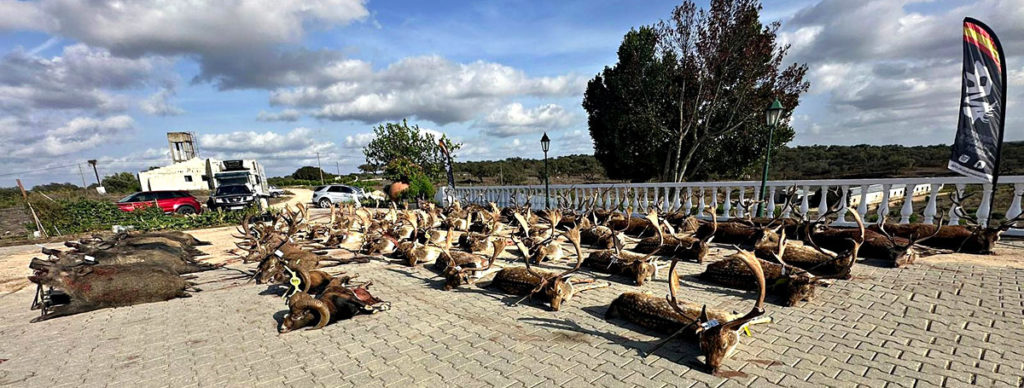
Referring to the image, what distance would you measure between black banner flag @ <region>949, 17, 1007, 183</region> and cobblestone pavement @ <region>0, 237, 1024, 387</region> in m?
2.34

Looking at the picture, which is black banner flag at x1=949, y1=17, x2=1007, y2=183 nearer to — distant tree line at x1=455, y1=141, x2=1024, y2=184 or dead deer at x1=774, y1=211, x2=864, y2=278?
dead deer at x1=774, y1=211, x2=864, y2=278

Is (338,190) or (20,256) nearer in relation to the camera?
(20,256)

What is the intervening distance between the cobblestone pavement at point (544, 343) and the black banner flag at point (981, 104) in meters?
2.34

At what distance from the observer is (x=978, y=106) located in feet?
23.3

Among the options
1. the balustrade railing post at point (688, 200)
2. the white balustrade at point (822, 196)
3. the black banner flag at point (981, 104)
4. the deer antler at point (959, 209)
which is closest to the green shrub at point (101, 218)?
the white balustrade at point (822, 196)

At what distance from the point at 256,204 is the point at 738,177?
29.2 m

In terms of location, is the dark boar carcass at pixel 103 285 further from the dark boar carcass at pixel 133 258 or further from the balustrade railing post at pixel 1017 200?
the balustrade railing post at pixel 1017 200

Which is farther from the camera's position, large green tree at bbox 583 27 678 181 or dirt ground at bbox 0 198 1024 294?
large green tree at bbox 583 27 678 181

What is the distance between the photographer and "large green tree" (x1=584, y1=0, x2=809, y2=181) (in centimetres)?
1725

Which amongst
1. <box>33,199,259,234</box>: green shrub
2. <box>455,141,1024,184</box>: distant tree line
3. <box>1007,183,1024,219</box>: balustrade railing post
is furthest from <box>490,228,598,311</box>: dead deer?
<box>455,141,1024,184</box>: distant tree line

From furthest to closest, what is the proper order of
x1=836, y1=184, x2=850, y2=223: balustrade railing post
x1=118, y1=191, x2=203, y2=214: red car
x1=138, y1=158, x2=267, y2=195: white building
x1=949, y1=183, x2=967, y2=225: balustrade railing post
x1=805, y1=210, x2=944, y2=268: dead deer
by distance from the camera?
x1=138, y1=158, x2=267, y2=195: white building, x1=118, y1=191, x2=203, y2=214: red car, x1=836, y1=184, x2=850, y2=223: balustrade railing post, x1=949, y1=183, x2=967, y2=225: balustrade railing post, x1=805, y1=210, x2=944, y2=268: dead deer

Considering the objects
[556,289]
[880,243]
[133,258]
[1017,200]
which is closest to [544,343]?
[556,289]

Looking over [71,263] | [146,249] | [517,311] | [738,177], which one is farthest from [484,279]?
[738,177]

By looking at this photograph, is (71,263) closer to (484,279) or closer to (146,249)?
(146,249)
